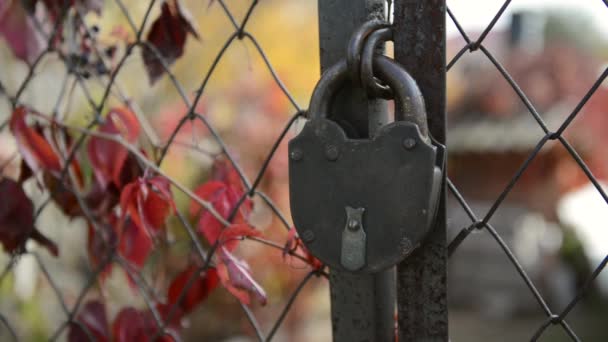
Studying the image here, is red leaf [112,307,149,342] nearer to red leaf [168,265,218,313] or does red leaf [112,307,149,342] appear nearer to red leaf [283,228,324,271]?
red leaf [168,265,218,313]

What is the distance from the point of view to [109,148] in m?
0.88

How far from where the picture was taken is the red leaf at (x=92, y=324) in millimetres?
956

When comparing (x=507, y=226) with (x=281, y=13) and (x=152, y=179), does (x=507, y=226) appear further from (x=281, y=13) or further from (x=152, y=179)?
(x=152, y=179)

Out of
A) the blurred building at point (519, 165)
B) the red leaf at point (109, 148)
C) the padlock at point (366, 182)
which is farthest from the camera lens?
the blurred building at point (519, 165)

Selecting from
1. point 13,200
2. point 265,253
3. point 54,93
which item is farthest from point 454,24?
point 54,93

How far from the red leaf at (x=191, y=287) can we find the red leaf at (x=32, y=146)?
0.76 ft

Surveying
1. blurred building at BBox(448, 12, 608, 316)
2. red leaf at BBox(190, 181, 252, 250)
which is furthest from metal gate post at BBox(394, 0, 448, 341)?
blurred building at BBox(448, 12, 608, 316)

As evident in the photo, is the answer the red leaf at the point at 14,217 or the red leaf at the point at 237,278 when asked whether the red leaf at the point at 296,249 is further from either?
the red leaf at the point at 14,217

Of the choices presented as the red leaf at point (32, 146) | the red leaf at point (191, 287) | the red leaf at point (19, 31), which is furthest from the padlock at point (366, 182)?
the red leaf at point (19, 31)

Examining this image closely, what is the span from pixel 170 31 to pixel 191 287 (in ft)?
1.09

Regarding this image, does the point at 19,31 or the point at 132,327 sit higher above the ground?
the point at 19,31

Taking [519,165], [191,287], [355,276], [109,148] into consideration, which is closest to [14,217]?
[109,148]

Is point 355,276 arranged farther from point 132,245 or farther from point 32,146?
point 32,146

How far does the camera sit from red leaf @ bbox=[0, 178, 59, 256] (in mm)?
915
